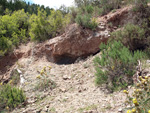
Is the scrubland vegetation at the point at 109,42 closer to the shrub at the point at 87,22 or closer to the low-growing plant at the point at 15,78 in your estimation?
the shrub at the point at 87,22

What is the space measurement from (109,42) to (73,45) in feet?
6.04

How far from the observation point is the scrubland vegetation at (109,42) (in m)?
3.55

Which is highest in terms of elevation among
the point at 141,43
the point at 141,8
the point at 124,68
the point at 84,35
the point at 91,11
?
the point at 91,11

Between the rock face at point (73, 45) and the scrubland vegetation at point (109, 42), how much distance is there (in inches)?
15.1

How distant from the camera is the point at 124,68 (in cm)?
351

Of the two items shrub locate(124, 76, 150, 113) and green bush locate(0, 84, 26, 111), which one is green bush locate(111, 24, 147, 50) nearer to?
shrub locate(124, 76, 150, 113)

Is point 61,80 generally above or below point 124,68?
below

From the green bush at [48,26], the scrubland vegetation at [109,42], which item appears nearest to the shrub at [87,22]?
the scrubland vegetation at [109,42]

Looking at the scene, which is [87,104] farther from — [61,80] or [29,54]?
[29,54]

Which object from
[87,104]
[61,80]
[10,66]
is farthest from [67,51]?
[87,104]

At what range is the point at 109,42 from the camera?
17.0 ft

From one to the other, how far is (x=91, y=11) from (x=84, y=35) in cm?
196

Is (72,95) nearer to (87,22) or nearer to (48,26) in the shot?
(87,22)

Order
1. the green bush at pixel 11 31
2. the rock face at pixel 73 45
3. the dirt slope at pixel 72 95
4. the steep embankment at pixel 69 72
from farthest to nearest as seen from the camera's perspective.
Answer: the green bush at pixel 11 31
the rock face at pixel 73 45
the steep embankment at pixel 69 72
the dirt slope at pixel 72 95
